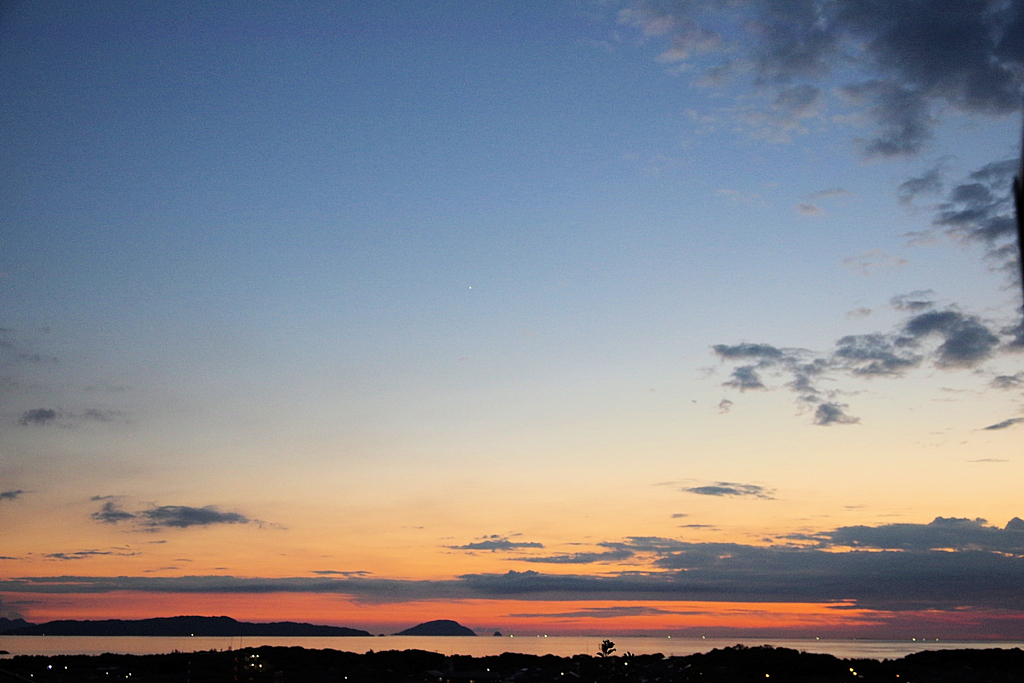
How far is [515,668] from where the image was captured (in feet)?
395

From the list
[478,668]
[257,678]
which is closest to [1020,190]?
[257,678]

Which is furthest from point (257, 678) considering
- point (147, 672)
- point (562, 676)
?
point (562, 676)

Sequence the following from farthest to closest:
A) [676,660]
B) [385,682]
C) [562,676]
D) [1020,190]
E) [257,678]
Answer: [676,660], [562,676], [385,682], [257,678], [1020,190]

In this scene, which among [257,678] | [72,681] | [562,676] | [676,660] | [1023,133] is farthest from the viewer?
[676,660]

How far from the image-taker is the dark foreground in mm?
89875

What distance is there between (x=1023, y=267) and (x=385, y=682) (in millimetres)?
104068

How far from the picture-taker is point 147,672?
99438 millimetres

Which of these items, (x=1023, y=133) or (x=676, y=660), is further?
(x=676, y=660)

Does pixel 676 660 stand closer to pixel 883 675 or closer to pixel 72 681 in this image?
pixel 883 675

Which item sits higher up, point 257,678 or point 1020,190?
point 1020,190

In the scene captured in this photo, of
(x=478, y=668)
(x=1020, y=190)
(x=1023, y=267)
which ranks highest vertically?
(x=1020, y=190)

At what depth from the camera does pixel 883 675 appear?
91.2 meters

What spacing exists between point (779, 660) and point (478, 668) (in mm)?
41652

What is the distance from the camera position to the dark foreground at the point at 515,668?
8988 centimetres
